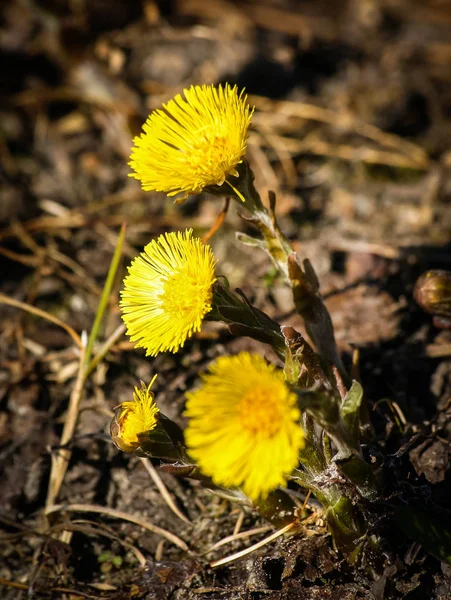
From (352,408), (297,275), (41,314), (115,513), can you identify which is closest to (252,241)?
(297,275)

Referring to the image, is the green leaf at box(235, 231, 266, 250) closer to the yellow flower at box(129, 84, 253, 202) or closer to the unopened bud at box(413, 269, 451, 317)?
the yellow flower at box(129, 84, 253, 202)

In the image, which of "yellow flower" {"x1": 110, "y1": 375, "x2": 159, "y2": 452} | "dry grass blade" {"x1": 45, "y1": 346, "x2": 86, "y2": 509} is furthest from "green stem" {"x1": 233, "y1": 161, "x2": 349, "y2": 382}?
"dry grass blade" {"x1": 45, "y1": 346, "x2": 86, "y2": 509}

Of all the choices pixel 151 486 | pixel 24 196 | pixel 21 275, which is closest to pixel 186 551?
pixel 151 486

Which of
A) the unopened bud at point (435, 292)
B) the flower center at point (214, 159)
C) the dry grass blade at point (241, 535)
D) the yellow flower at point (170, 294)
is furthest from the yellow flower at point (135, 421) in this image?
the unopened bud at point (435, 292)

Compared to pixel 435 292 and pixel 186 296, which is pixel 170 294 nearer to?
pixel 186 296

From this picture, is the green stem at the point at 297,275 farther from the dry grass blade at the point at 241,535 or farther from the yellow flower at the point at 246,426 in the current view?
the dry grass blade at the point at 241,535

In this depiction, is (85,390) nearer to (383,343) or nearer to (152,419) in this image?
(152,419)
